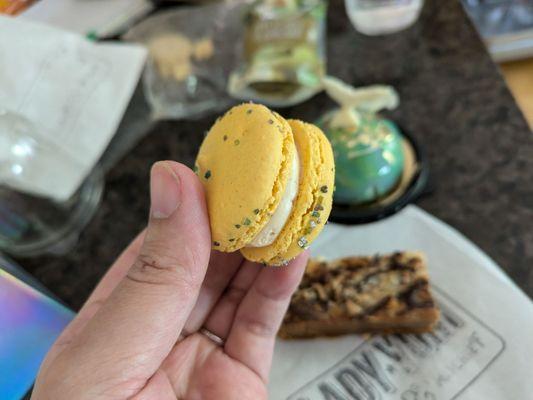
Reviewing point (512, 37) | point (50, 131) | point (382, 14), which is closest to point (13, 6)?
point (50, 131)

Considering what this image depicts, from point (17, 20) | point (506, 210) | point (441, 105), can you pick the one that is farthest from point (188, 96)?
point (506, 210)

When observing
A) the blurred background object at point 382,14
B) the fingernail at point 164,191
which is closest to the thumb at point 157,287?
the fingernail at point 164,191

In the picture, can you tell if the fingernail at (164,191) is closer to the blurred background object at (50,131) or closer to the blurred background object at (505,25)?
the blurred background object at (50,131)

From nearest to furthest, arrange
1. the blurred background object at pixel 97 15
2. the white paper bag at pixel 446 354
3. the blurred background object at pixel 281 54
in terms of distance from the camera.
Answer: the white paper bag at pixel 446 354 < the blurred background object at pixel 281 54 < the blurred background object at pixel 97 15

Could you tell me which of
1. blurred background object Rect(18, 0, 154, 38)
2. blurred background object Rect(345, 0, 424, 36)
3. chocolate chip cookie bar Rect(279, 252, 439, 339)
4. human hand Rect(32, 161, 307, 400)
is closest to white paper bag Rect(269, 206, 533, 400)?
chocolate chip cookie bar Rect(279, 252, 439, 339)

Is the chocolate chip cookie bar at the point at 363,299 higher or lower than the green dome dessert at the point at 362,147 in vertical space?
lower

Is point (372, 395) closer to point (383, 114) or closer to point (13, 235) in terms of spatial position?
point (383, 114)

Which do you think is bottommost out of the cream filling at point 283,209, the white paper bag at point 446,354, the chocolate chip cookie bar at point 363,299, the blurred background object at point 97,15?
the white paper bag at point 446,354
